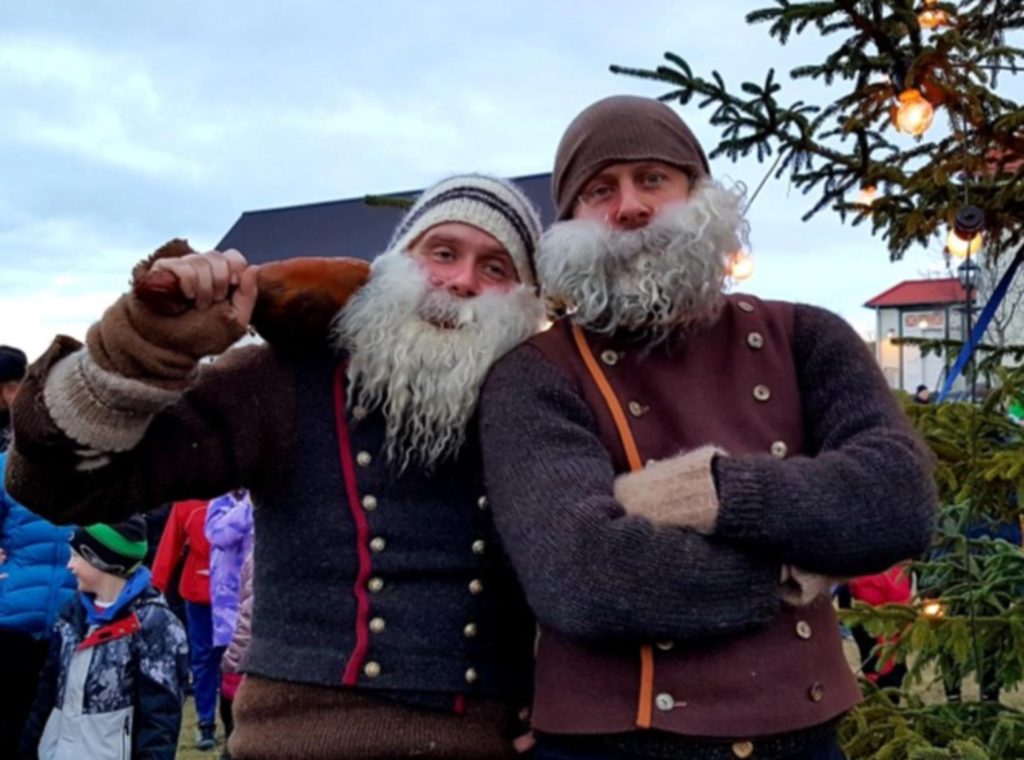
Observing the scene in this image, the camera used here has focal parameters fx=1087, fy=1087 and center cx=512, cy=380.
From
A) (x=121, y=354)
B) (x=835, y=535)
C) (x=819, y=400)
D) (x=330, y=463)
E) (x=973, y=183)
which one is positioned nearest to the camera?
(x=835, y=535)

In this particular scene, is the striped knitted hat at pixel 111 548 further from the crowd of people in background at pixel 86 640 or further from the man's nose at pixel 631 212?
the man's nose at pixel 631 212

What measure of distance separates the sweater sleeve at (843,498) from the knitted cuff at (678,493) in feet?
0.06

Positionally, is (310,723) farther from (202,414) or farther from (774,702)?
(774,702)

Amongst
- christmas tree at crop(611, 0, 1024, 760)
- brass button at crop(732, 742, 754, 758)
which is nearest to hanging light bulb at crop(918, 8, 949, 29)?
christmas tree at crop(611, 0, 1024, 760)

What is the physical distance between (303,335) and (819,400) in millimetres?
947

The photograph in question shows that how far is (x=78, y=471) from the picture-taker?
1.78m

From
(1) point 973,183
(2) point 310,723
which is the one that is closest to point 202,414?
(2) point 310,723

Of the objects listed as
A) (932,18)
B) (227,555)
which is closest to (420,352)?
(932,18)

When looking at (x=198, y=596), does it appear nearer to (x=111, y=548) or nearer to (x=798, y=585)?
(x=111, y=548)

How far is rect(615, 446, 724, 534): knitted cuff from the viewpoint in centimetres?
161

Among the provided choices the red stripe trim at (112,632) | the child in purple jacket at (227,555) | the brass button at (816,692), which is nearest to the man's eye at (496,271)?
the brass button at (816,692)

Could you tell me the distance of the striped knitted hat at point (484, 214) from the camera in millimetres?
2178

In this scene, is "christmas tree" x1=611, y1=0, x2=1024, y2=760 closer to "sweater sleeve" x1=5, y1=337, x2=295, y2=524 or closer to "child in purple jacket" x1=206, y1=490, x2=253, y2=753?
"sweater sleeve" x1=5, y1=337, x2=295, y2=524

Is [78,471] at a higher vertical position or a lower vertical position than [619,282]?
lower
